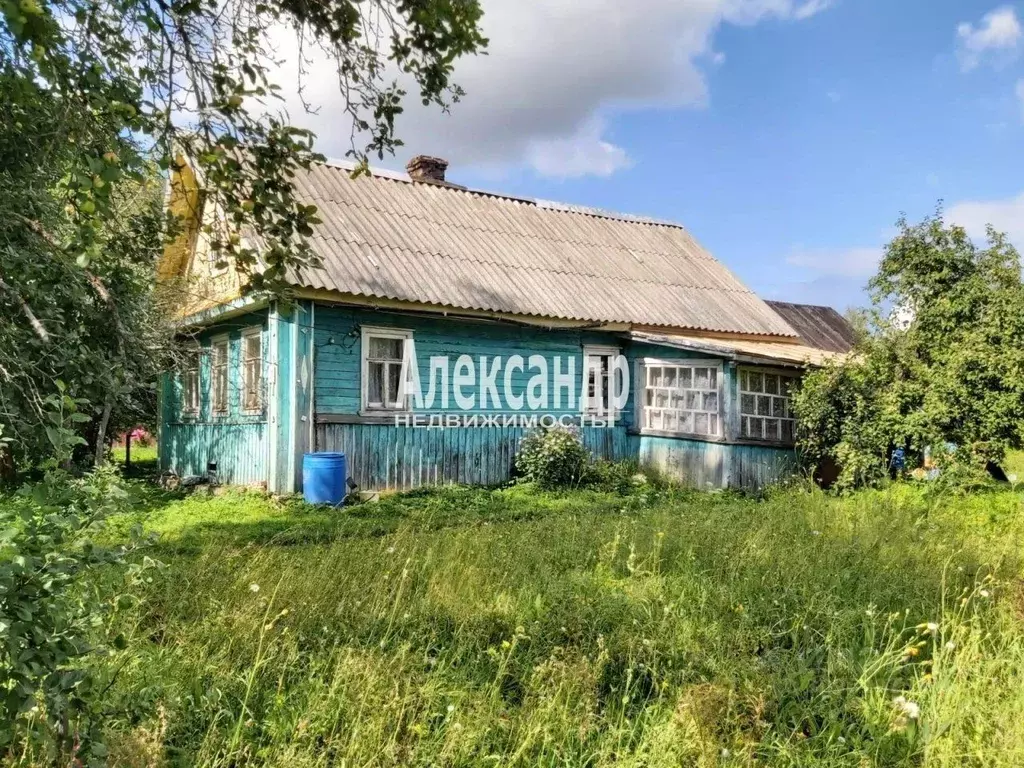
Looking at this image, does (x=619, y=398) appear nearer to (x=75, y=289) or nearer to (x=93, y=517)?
(x=75, y=289)

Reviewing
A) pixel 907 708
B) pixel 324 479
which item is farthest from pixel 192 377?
pixel 907 708

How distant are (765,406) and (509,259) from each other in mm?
5179

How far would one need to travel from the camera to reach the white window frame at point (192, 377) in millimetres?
12766

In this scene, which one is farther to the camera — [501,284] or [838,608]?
[501,284]

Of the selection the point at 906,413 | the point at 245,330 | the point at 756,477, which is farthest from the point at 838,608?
the point at 245,330

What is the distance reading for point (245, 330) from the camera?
11.8 m

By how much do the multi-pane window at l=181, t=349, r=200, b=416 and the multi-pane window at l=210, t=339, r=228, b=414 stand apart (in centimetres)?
34

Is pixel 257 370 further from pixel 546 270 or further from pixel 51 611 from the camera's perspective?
pixel 51 611

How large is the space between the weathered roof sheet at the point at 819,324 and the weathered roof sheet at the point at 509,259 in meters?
6.27

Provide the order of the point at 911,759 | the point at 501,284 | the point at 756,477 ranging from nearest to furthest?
the point at 911,759
the point at 756,477
the point at 501,284

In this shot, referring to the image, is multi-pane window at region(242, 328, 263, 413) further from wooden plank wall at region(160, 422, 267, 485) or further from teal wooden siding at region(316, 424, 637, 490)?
teal wooden siding at region(316, 424, 637, 490)

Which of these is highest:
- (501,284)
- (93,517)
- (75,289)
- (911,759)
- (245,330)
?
(501,284)

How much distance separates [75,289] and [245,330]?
857 cm

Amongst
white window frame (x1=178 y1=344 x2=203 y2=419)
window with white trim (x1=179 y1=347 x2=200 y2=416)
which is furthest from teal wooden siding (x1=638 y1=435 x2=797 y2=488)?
window with white trim (x1=179 y1=347 x2=200 y2=416)
